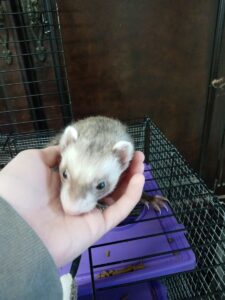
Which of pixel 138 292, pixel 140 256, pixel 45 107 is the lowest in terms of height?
pixel 138 292

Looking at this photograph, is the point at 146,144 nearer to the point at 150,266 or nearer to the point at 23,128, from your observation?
the point at 150,266

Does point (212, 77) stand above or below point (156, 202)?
above

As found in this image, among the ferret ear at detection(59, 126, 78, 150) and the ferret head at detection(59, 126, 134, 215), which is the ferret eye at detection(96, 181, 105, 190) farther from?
the ferret ear at detection(59, 126, 78, 150)

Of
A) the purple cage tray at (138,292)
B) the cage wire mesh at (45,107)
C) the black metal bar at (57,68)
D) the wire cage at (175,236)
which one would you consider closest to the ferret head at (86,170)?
the wire cage at (175,236)

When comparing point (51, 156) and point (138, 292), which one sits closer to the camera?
point (51, 156)

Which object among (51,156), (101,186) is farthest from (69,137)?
(101,186)

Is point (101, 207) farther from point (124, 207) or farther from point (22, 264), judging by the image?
point (22, 264)

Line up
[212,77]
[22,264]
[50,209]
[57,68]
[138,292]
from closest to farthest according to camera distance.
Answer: [22,264], [50,209], [138,292], [57,68], [212,77]
